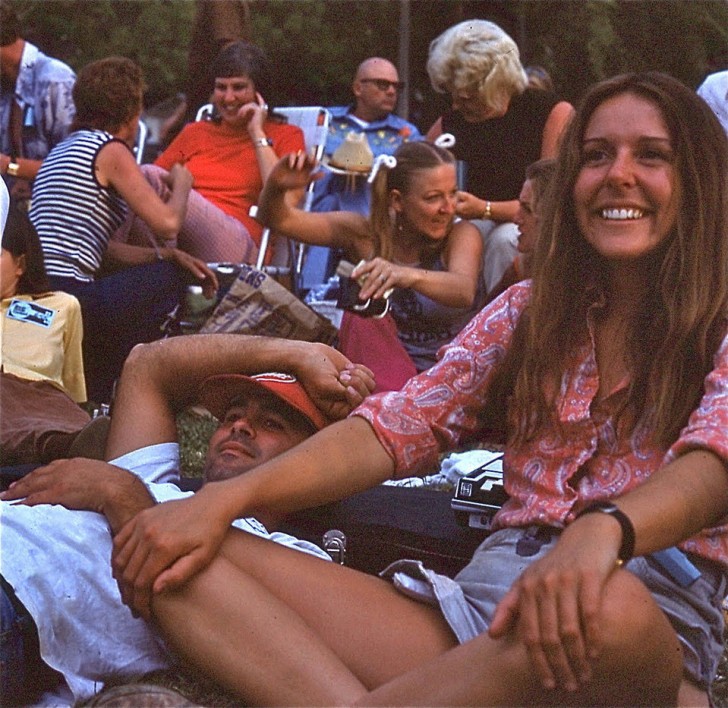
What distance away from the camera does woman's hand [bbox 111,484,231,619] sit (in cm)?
237

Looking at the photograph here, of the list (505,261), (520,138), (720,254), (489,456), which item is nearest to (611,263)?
(720,254)

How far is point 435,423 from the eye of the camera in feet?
9.00

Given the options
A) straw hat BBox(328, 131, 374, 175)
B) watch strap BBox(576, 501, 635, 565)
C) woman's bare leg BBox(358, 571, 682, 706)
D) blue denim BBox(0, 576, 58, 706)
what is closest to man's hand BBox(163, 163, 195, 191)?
straw hat BBox(328, 131, 374, 175)

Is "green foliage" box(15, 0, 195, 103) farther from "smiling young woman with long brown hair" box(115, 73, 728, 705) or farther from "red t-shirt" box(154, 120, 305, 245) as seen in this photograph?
"smiling young woman with long brown hair" box(115, 73, 728, 705)

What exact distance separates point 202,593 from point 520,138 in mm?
4302

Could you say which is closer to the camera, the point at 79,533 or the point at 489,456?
the point at 79,533

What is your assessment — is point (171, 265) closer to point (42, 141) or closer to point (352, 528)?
point (42, 141)

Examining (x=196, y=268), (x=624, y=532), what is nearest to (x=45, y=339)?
(x=196, y=268)

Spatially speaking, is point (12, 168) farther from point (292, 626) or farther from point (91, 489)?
point (292, 626)

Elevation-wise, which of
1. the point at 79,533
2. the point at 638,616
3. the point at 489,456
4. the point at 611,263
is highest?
the point at 611,263

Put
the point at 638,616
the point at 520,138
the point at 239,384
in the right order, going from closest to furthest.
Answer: the point at 638,616 < the point at 239,384 < the point at 520,138

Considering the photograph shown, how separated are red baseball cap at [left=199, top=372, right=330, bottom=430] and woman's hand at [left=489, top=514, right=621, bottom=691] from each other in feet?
3.88

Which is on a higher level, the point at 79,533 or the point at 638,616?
the point at 638,616

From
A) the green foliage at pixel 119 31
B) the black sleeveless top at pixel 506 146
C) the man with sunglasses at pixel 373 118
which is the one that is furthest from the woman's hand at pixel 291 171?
the green foliage at pixel 119 31
